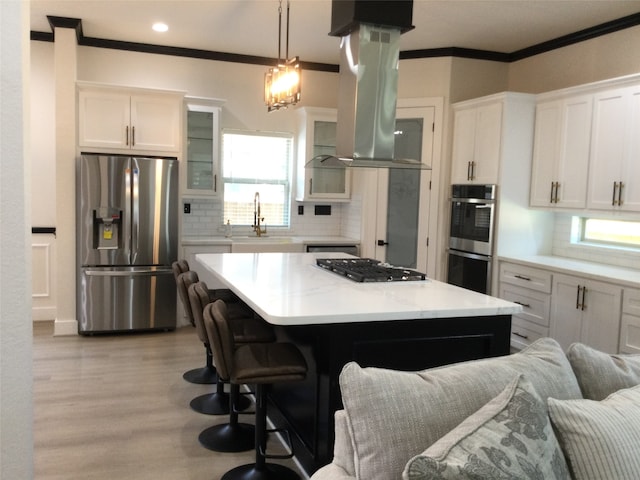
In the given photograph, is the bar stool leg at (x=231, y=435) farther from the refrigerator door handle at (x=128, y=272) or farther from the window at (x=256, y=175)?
the window at (x=256, y=175)

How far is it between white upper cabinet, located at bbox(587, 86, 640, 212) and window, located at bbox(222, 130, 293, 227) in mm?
3426

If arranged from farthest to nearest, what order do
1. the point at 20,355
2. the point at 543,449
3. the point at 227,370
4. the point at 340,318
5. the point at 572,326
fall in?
1. the point at 572,326
2. the point at 227,370
3. the point at 340,318
4. the point at 20,355
5. the point at 543,449

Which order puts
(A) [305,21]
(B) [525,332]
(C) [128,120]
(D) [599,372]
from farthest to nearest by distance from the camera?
(C) [128,120], (A) [305,21], (B) [525,332], (D) [599,372]

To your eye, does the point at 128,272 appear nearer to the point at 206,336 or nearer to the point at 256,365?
the point at 206,336

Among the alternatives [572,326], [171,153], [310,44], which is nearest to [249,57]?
[310,44]

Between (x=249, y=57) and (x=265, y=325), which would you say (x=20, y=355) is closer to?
(x=265, y=325)

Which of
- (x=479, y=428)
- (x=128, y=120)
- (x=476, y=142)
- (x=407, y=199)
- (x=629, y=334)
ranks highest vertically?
(x=128, y=120)

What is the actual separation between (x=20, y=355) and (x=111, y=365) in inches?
122

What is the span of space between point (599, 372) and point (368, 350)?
3.57ft

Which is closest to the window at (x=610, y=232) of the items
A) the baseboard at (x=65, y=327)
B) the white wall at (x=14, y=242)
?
the white wall at (x=14, y=242)

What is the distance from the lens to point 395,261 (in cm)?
620

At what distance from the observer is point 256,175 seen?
6688 millimetres

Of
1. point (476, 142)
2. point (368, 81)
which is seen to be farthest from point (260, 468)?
point (476, 142)

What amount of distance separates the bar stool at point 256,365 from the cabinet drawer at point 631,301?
98.1 inches
